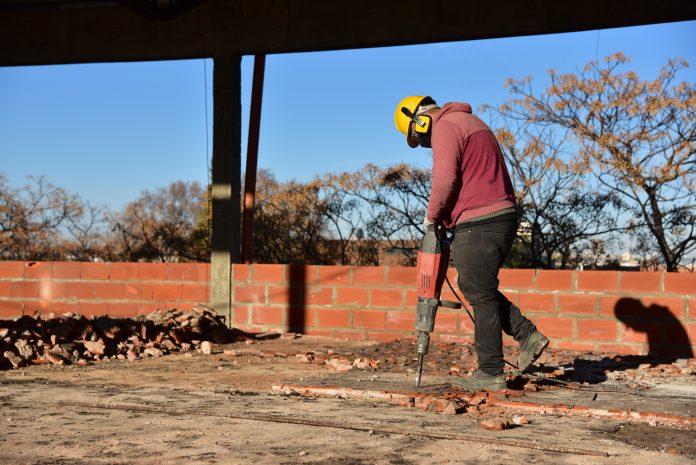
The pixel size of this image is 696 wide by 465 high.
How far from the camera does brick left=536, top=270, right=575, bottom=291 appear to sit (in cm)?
679

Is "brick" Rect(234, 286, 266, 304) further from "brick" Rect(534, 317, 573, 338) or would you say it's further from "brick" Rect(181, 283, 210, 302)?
"brick" Rect(534, 317, 573, 338)

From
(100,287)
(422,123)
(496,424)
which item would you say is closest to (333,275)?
(100,287)

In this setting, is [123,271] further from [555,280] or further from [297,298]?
[555,280]

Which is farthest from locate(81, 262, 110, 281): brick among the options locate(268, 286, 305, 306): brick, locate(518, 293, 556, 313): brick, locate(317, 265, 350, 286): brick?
locate(518, 293, 556, 313): brick

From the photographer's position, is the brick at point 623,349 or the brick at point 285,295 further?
the brick at point 285,295

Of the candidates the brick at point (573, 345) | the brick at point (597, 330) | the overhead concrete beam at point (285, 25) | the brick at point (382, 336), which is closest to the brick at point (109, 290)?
the overhead concrete beam at point (285, 25)

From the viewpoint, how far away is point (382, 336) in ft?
24.2

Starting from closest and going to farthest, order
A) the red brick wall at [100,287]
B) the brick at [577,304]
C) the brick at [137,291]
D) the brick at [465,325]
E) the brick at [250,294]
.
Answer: the brick at [577,304]
the brick at [465,325]
the brick at [250,294]
the red brick wall at [100,287]
the brick at [137,291]

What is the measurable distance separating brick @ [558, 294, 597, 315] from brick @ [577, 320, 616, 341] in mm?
88

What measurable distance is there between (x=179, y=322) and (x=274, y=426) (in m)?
4.31

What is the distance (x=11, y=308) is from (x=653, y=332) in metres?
6.64

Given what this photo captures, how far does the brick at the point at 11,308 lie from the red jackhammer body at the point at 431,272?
5863 millimetres

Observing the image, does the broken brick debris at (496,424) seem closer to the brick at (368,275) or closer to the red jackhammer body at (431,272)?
the red jackhammer body at (431,272)

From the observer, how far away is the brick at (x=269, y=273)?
25.9 feet
